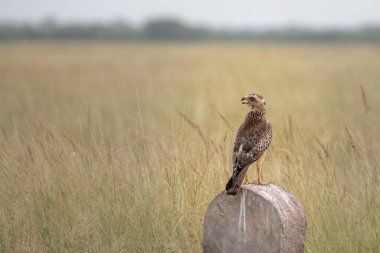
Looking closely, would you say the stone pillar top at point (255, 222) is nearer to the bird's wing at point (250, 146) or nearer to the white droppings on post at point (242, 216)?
the white droppings on post at point (242, 216)

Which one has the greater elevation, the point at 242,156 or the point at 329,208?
the point at 242,156

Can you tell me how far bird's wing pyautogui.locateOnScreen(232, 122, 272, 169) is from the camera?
20.7 ft

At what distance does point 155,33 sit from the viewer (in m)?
106

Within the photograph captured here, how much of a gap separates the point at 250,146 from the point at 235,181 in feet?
1.24

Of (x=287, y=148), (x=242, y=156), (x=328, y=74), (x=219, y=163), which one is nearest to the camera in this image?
(x=242, y=156)

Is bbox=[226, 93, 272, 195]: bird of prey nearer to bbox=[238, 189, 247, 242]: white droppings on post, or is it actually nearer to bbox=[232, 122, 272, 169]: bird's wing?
bbox=[232, 122, 272, 169]: bird's wing

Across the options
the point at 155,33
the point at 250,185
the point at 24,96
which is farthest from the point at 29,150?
the point at 155,33

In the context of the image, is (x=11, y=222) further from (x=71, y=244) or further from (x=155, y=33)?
(x=155, y=33)

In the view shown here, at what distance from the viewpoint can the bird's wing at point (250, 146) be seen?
630 centimetres

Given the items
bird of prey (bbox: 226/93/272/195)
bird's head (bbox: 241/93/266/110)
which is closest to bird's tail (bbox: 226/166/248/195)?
bird of prey (bbox: 226/93/272/195)

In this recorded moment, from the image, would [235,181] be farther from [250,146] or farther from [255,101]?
[255,101]

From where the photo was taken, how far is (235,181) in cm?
618

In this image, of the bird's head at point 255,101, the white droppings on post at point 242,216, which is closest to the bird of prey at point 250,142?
the bird's head at point 255,101

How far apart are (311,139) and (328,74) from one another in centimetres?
1987
